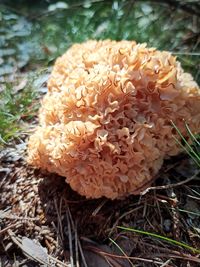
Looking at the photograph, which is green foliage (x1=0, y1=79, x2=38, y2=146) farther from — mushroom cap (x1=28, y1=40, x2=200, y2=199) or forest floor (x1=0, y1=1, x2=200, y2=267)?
mushroom cap (x1=28, y1=40, x2=200, y2=199)

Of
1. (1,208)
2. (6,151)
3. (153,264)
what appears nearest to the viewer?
(153,264)

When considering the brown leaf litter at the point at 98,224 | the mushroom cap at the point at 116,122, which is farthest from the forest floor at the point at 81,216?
the mushroom cap at the point at 116,122

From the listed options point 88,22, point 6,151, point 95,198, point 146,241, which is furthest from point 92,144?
point 88,22

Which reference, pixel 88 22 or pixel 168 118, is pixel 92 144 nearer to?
pixel 168 118

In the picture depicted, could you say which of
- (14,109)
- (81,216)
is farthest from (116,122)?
(14,109)

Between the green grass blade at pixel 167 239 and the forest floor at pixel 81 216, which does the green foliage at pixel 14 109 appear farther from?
the green grass blade at pixel 167 239

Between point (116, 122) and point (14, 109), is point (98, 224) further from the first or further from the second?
point (14, 109)

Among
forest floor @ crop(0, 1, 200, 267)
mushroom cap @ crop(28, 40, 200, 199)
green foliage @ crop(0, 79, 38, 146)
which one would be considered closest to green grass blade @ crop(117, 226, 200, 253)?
forest floor @ crop(0, 1, 200, 267)
